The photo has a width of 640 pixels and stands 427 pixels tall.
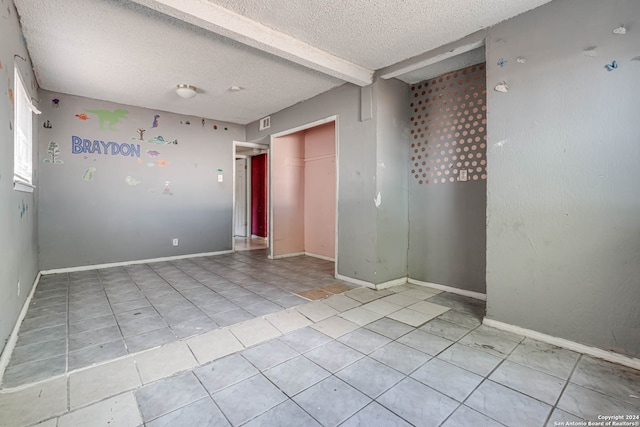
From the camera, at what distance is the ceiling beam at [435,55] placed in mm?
2662

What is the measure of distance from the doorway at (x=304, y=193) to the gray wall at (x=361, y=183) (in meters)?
1.27

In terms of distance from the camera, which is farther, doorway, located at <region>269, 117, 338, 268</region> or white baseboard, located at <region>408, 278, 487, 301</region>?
doorway, located at <region>269, 117, 338, 268</region>

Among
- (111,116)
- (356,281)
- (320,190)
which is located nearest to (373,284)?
(356,281)

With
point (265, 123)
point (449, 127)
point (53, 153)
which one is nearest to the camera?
point (449, 127)

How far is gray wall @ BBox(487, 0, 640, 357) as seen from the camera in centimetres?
195

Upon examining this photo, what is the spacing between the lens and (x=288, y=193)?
5.60 m

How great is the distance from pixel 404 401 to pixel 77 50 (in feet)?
14.0

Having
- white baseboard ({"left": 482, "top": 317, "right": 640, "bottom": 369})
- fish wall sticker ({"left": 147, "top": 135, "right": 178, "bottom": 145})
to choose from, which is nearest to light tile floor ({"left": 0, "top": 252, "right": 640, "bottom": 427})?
white baseboard ({"left": 482, "top": 317, "right": 640, "bottom": 369})

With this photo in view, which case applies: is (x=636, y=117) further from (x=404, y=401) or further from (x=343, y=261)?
(x=343, y=261)

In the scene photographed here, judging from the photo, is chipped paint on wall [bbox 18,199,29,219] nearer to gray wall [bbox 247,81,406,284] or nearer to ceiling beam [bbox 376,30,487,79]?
gray wall [bbox 247,81,406,284]

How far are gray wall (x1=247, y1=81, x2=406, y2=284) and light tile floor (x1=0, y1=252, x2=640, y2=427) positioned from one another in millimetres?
1285

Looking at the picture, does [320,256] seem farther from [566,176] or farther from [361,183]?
[566,176]

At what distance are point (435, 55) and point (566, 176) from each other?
5.56 feet

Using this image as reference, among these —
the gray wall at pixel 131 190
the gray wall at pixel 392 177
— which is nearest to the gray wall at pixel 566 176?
the gray wall at pixel 392 177
